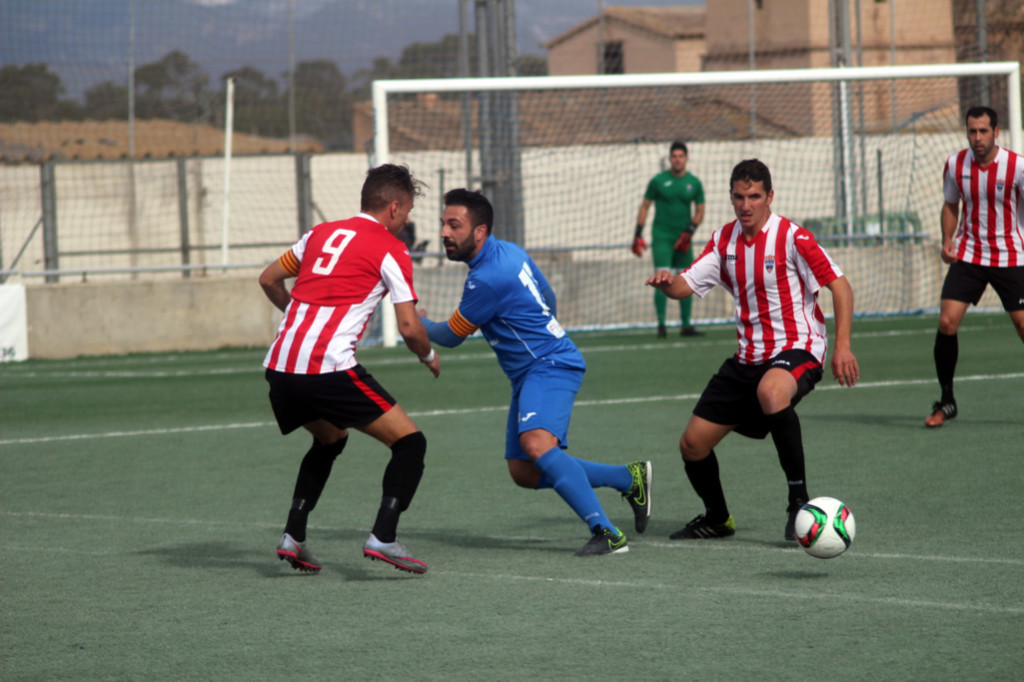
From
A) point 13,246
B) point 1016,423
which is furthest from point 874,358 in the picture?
point 13,246

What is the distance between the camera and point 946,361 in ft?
27.4

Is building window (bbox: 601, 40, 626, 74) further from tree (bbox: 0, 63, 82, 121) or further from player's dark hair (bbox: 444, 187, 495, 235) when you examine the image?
player's dark hair (bbox: 444, 187, 495, 235)

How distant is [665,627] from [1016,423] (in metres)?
4.94

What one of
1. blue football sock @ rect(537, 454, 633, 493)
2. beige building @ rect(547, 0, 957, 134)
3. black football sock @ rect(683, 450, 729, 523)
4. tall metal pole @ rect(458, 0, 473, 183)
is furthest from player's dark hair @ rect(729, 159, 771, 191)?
beige building @ rect(547, 0, 957, 134)

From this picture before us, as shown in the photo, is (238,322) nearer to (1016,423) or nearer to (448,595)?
(1016,423)

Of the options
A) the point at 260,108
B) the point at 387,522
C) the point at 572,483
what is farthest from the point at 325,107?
the point at 387,522

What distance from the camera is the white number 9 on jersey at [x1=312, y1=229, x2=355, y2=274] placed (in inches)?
200

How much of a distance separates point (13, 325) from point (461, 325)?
1108 cm

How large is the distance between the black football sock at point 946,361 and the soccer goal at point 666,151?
22.9ft

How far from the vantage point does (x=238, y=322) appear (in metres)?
15.5

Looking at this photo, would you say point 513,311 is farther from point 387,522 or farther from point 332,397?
point 387,522

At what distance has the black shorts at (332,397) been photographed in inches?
197

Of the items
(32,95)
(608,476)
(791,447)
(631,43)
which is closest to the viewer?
(791,447)

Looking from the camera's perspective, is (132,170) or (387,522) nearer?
(387,522)
